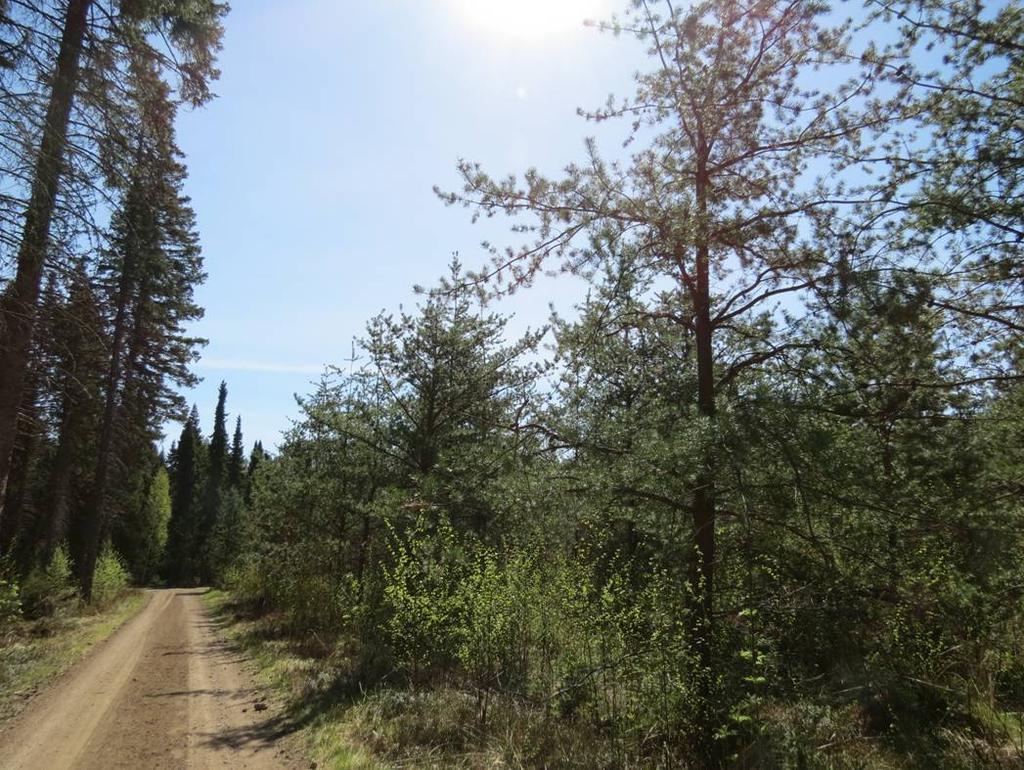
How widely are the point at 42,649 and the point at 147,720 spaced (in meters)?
6.26

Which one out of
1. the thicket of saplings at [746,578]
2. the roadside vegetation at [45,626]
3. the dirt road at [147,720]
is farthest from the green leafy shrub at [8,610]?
the thicket of saplings at [746,578]

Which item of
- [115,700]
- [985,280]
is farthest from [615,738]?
[115,700]

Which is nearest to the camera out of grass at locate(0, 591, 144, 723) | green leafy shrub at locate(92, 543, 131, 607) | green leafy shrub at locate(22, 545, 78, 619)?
grass at locate(0, 591, 144, 723)

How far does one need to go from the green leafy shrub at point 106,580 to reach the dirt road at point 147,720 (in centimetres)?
1135

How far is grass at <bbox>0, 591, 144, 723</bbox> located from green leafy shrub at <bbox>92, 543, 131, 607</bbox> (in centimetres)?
286

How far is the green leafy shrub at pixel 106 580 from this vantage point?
21.4 meters

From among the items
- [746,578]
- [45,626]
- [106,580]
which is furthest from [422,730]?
[106,580]

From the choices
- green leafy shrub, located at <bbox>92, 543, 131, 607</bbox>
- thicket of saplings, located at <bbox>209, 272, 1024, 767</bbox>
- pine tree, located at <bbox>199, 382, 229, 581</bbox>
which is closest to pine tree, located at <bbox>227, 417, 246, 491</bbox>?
pine tree, located at <bbox>199, 382, 229, 581</bbox>

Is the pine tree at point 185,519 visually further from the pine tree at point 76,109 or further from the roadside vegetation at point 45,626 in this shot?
the pine tree at point 76,109

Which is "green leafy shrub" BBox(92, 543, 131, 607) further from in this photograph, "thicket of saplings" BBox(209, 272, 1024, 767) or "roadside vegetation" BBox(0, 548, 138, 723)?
"thicket of saplings" BBox(209, 272, 1024, 767)

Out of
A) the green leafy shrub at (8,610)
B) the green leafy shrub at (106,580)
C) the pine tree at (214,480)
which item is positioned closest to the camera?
the green leafy shrub at (8,610)

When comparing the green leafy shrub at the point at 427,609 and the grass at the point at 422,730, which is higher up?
the green leafy shrub at the point at 427,609

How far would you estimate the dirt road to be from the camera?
618 centimetres

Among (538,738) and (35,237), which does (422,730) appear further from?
(35,237)
